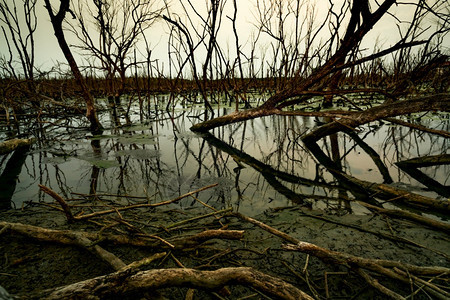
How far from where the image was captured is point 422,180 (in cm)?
201

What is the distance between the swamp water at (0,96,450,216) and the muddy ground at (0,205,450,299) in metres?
0.19

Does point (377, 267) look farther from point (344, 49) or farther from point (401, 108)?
point (344, 49)

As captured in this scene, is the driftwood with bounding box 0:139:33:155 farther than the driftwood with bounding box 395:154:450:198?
Yes

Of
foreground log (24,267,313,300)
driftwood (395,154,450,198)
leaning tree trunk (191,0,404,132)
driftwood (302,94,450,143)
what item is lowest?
driftwood (395,154,450,198)

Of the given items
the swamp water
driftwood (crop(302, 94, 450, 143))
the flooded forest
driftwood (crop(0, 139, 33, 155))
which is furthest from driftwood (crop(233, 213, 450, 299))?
driftwood (crop(0, 139, 33, 155))

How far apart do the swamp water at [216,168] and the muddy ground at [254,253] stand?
19 centimetres

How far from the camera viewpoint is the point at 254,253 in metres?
1.14

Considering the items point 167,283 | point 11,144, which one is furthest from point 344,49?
point 11,144

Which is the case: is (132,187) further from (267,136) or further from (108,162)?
(267,136)

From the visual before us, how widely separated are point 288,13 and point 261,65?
2.42 metres

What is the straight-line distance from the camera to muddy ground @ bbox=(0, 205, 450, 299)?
0.90m

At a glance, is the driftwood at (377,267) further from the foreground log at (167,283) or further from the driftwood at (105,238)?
the driftwood at (105,238)

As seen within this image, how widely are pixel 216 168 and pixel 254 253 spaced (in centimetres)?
133

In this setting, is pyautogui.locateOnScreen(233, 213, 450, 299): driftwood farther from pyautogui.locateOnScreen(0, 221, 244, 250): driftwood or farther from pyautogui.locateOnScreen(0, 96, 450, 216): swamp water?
pyautogui.locateOnScreen(0, 96, 450, 216): swamp water
